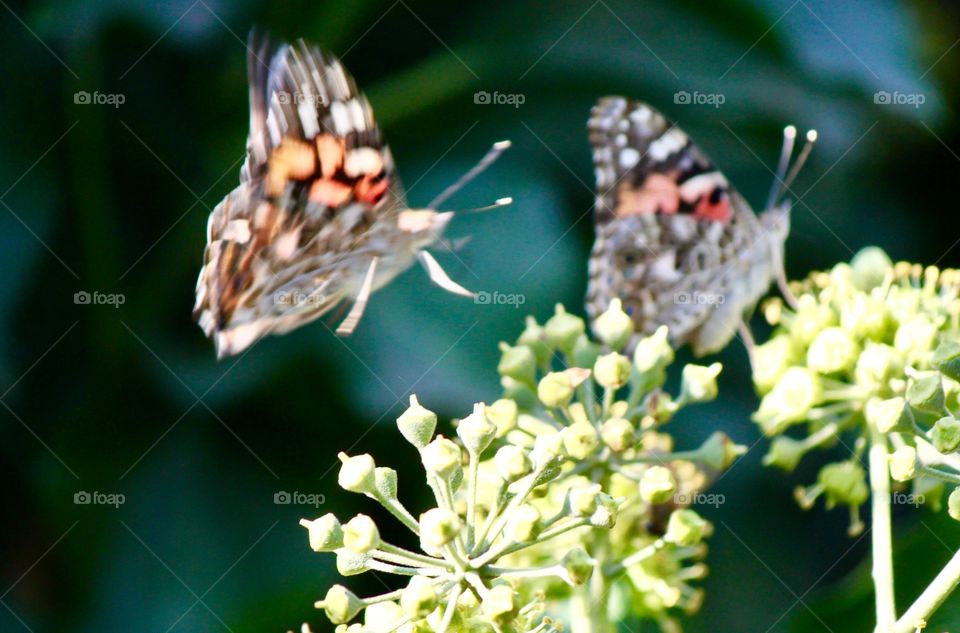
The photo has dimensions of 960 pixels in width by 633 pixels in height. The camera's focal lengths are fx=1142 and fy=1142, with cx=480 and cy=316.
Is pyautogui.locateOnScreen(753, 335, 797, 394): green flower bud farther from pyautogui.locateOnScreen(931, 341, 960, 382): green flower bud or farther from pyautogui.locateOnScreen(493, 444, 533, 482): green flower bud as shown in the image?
pyautogui.locateOnScreen(493, 444, 533, 482): green flower bud

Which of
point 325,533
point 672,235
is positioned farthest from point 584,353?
point 672,235

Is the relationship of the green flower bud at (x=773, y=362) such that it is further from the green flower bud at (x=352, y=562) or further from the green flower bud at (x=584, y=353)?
the green flower bud at (x=352, y=562)

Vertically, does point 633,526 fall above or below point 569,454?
below

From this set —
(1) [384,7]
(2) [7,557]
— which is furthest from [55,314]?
(1) [384,7]

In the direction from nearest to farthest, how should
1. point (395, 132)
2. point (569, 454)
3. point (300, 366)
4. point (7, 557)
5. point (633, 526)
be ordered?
point (569, 454)
point (633, 526)
point (7, 557)
point (300, 366)
point (395, 132)

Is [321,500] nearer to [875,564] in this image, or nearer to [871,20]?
[875,564]

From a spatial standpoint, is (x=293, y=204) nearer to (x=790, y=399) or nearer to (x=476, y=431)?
(x=476, y=431)

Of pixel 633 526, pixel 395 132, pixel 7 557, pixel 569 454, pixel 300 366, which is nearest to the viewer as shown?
pixel 569 454
